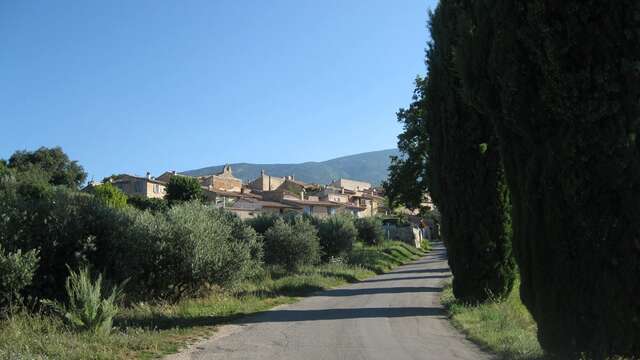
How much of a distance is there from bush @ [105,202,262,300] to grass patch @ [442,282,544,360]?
19.8 ft

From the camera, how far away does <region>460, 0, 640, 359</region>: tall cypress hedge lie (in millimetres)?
6430

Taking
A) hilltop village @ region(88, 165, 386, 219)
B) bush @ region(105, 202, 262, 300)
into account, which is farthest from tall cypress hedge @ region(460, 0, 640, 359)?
hilltop village @ region(88, 165, 386, 219)

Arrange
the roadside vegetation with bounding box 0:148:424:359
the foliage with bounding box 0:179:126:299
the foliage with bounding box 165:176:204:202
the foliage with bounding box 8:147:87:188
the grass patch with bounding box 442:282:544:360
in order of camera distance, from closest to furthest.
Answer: the grass patch with bounding box 442:282:544:360 < the roadside vegetation with bounding box 0:148:424:359 < the foliage with bounding box 0:179:126:299 < the foliage with bounding box 165:176:204:202 < the foliage with bounding box 8:147:87:188

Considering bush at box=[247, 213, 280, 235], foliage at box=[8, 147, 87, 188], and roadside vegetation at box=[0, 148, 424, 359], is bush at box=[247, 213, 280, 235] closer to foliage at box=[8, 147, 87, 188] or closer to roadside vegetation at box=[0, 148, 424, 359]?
roadside vegetation at box=[0, 148, 424, 359]

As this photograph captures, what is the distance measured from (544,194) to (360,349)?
4.07 meters

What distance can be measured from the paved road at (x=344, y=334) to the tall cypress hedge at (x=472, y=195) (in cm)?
146

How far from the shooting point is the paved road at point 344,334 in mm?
9070

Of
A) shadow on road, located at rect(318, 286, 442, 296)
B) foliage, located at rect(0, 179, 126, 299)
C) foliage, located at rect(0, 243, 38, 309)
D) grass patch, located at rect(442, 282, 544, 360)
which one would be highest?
foliage, located at rect(0, 179, 126, 299)

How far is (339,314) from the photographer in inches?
544

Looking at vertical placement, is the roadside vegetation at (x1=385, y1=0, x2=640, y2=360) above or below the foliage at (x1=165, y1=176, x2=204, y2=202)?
below

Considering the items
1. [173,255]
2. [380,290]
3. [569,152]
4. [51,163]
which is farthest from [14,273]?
[51,163]

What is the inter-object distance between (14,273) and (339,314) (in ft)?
23.0

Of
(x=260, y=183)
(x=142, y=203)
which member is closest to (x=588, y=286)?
(x=142, y=203)

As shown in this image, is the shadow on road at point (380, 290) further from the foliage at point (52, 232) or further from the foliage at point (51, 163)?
the foliage at point (51, 163)
